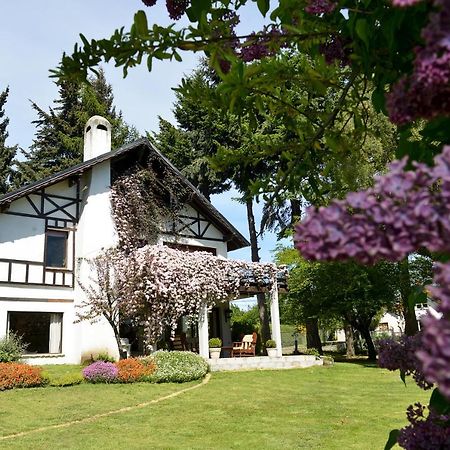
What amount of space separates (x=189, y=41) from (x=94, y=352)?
1738 cm

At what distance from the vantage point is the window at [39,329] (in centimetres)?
1727

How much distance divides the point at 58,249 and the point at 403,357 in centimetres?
1823

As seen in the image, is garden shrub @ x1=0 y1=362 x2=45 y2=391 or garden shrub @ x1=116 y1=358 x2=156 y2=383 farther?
garden shrub @ x1=116 y1=358 x2=156 y2=383

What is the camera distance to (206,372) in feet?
52.2

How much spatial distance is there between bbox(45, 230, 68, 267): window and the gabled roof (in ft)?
6.01

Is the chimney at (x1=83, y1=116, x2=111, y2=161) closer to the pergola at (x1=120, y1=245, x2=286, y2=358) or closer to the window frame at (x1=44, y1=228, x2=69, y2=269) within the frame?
the window frame at (x1=44, y1=228, x2=69, y2=269)

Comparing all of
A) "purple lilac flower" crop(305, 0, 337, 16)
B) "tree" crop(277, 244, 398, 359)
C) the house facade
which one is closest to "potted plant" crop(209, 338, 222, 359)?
the house facade

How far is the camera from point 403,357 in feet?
5.44

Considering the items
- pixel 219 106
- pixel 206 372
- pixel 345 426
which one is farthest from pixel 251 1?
pixel 206 372

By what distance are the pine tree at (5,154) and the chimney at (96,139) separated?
16373mm

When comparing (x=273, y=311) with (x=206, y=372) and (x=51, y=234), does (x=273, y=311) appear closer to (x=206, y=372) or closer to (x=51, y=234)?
(x=206, y=372)

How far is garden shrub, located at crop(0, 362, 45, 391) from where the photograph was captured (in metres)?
12.9

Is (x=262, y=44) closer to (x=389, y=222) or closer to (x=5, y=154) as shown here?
(x=389, y=222)

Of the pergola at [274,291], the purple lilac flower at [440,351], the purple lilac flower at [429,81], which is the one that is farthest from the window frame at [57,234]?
the purple lilac flower at [440,351]
